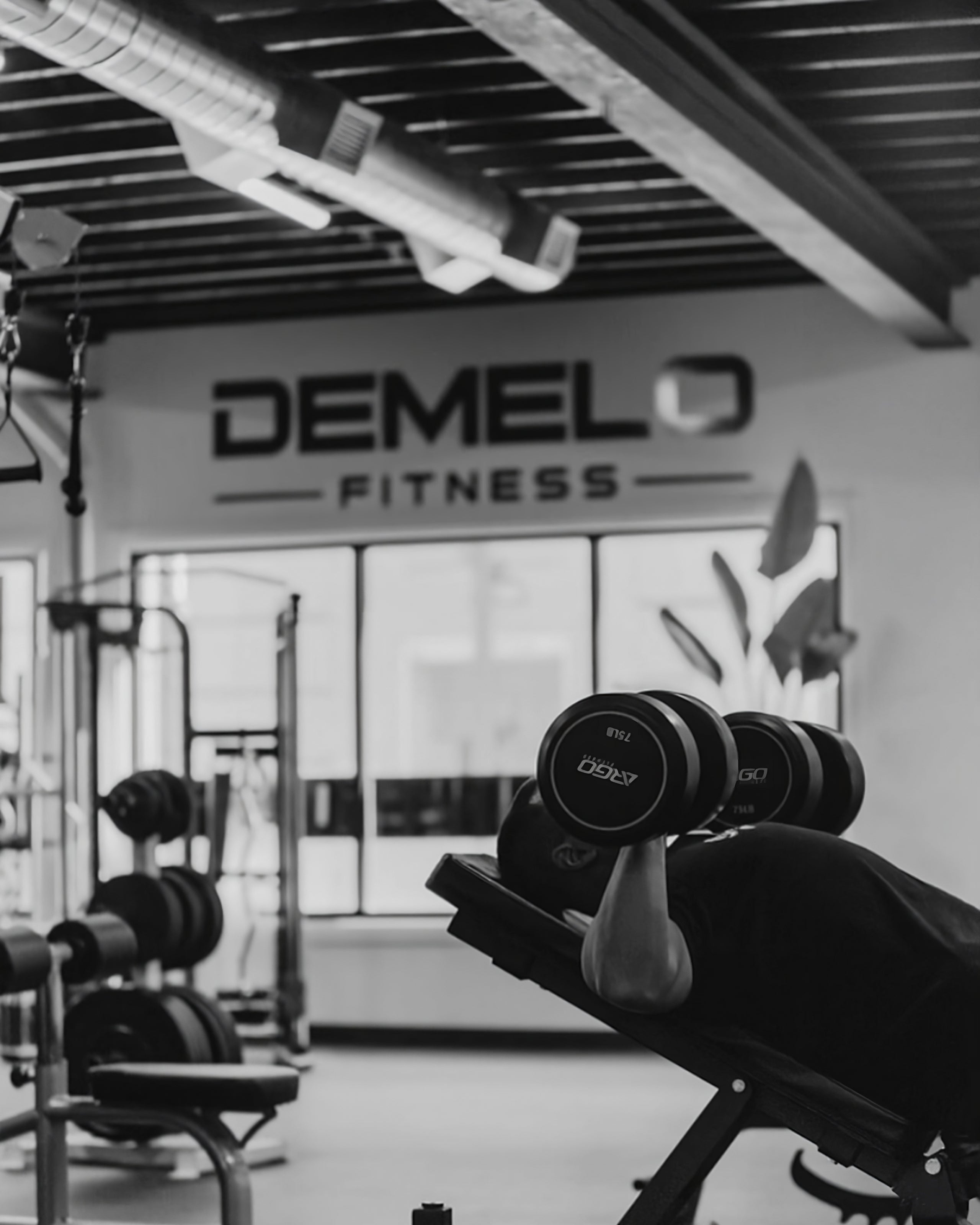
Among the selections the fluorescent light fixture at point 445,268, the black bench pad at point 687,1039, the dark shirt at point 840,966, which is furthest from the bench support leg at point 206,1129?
the fluorescent light fixture at point 445,268

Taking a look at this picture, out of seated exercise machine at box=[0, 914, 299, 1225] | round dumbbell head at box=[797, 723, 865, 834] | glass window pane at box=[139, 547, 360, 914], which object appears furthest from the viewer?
glass window pane at box=[139, 547, 360, 914]

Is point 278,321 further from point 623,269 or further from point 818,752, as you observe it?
point 818,752

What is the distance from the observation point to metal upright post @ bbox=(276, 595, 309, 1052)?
6.71m

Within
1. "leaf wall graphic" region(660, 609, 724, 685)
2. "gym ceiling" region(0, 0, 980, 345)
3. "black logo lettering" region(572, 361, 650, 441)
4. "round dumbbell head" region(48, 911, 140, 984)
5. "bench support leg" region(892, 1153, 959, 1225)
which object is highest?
"gym ceiling" region(0, 0, 980, 345)

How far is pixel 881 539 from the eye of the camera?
7.26 m

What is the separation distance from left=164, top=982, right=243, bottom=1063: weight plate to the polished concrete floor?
13.4 inches

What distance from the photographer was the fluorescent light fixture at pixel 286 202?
5.24 m

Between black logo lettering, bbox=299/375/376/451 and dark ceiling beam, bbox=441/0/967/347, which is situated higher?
dark ceiling beam, bbox=441/0/967/347

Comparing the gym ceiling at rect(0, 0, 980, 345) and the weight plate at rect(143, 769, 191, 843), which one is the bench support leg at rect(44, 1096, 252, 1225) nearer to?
the weight plate at rect(143, 769, 191, 843)

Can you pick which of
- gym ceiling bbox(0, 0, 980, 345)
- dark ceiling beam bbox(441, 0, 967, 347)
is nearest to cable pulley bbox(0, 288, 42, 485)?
gym ceiling bbox(0, 0, 980, 345)

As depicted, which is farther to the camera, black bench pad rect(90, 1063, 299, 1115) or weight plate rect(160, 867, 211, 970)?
weight plate rect(160, 867, 211, 970)

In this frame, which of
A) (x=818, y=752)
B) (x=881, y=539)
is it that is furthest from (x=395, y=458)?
(x=818, y=752)

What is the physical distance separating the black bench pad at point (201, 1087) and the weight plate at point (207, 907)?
121 cm

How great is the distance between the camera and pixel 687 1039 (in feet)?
9.91
